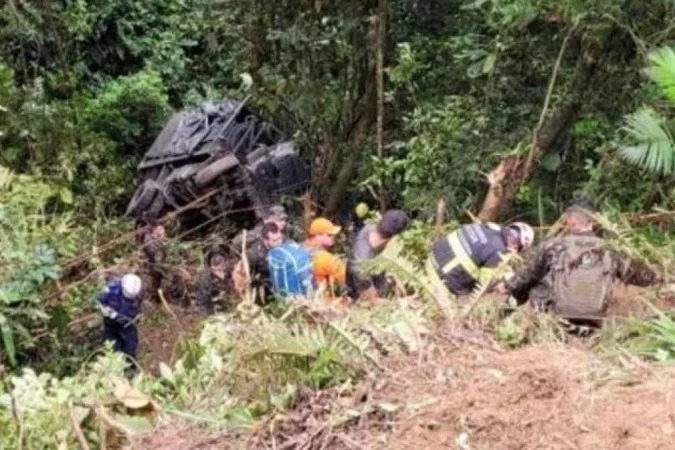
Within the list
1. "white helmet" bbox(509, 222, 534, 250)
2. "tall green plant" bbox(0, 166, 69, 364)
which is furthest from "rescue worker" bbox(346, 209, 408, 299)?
"tall green plant" bbox(0, 166, 69, 364)

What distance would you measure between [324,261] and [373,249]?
0.56 meters

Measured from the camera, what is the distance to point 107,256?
468 inches

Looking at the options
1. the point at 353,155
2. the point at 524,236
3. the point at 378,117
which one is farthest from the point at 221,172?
the point at 524,236

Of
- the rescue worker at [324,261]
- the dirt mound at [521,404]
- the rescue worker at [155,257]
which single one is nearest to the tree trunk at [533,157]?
the rescue worker at [324,261]

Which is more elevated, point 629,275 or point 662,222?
point 629,275

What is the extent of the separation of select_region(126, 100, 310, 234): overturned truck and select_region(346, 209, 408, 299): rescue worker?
4.38 metres

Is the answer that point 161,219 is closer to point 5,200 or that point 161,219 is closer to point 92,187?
point 92,187

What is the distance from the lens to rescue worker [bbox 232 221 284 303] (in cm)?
848

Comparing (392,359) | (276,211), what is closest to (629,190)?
(276,211)

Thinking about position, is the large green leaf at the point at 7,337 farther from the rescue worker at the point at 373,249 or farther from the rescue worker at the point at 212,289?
the rescue worker at the point at 212,289

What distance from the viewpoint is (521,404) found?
3.94 meters

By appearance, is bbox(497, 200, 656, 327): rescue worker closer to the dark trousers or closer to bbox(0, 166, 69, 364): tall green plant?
bbox(0, 166, 69, 364): tall green plant

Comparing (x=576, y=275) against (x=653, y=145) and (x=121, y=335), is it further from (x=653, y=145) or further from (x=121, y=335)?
(x=121, y=335)

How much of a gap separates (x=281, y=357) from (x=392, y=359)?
43cm
